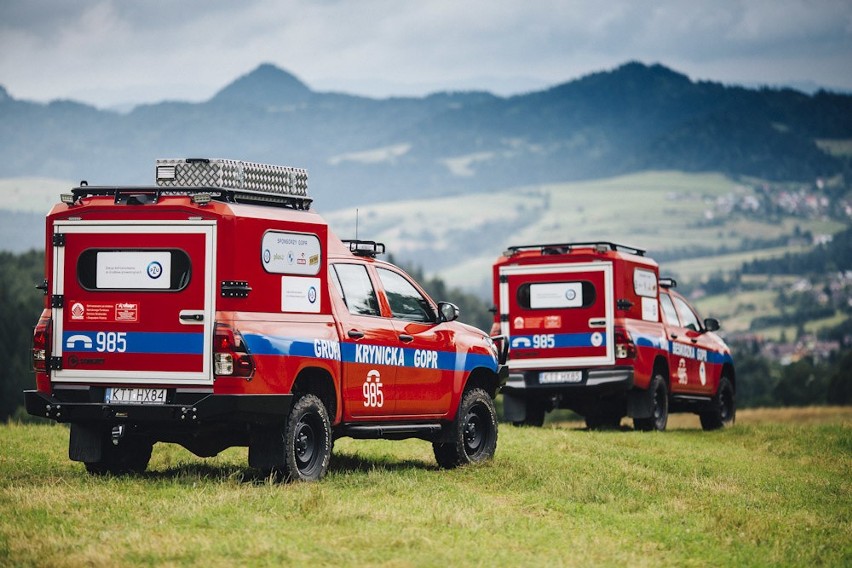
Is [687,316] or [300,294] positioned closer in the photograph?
[300,294]

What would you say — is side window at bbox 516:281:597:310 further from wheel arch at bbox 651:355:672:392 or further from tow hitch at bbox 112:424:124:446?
tow hitch at bbox 112:424:124:446

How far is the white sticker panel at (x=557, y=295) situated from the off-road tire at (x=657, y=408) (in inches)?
73.0

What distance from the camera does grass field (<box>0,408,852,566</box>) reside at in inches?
334

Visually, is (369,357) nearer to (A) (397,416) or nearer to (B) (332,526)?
(A) (397,416)

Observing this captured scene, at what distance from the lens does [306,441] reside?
11.9m

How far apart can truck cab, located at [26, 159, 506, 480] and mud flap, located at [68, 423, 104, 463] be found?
0.01 m

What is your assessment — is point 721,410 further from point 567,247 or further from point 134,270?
point 134,270

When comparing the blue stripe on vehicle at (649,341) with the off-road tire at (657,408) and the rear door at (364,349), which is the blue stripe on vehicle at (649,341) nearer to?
the off-road tire at (657,408)

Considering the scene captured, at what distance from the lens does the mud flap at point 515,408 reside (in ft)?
70.5

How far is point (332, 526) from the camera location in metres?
9.30

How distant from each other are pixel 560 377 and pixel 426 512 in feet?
35.4

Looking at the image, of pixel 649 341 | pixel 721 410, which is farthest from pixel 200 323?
pixel 721 410

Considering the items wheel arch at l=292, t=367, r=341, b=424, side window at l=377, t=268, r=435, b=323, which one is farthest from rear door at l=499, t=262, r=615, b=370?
wheel arch at l=292, t=367, r=341, b=424

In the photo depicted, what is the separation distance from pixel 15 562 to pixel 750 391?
110622mm
